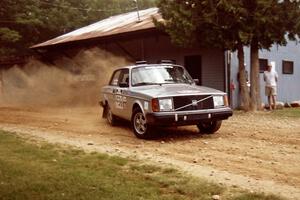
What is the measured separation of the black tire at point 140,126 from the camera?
1080 cm

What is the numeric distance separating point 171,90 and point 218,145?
1.81 meters

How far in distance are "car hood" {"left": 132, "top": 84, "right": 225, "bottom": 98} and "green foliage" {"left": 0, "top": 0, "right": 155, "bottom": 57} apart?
25888 mm

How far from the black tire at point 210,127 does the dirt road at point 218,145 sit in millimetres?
161

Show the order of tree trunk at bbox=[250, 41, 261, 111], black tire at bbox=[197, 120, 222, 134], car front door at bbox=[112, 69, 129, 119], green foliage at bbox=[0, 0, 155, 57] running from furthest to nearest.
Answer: green foliage at bbox=[0, 0, 155, 57] < tree trunk at bbox=[250, 41, 261, 111] < car front door at bbox=[112, 69, 129, 119] < black tire at bbox=[197, 120, 222, 134]

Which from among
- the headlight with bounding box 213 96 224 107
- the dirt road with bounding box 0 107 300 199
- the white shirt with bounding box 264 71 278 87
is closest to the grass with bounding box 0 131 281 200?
the dirt road with bounding box 0 107 300 199

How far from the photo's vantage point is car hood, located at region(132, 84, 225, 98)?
418 inches

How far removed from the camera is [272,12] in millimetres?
15875

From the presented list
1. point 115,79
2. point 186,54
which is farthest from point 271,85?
point 115,79

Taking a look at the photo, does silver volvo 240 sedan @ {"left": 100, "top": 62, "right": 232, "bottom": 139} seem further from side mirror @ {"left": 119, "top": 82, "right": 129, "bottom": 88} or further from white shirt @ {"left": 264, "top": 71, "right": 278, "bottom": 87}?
white shirt @ {"left": 264, "top": 71, "right": 278, "bottom": 87}

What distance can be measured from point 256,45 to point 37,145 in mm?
9751

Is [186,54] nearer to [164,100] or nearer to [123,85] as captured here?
[123,85]

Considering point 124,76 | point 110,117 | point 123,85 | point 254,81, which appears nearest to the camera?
point 123,85

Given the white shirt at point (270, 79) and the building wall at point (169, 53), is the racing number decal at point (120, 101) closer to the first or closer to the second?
the building wall at point (169, 53)

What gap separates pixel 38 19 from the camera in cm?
4084
